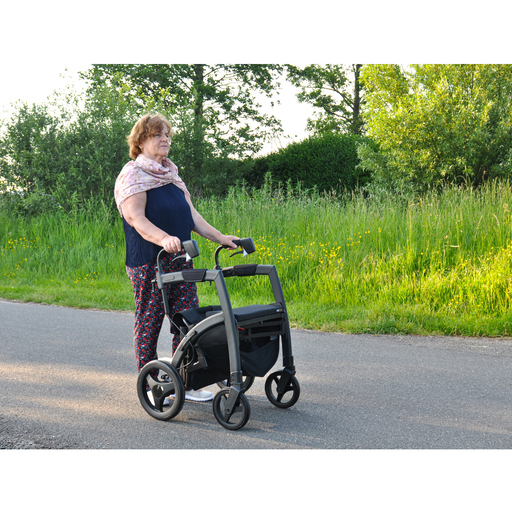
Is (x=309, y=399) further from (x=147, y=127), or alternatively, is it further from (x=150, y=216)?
(x=147, y=127)

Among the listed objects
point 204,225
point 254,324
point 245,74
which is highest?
point 245,74

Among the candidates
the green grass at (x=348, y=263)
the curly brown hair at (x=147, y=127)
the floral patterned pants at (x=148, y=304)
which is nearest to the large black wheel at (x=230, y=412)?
the floral patterned pants at (x=148, y=304)

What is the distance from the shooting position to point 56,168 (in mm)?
14578

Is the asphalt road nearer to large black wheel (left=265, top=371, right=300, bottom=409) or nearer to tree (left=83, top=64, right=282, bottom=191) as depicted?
large black wheel (left=265, top=371, right=300, bottom=409)

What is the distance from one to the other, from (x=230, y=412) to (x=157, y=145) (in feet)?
6.39

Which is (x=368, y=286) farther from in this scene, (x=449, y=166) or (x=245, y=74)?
(x=245, y=74)

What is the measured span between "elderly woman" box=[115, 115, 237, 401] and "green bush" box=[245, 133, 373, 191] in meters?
13.2

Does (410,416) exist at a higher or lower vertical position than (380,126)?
lower

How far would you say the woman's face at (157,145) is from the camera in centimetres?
392

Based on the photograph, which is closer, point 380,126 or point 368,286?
point 368,286

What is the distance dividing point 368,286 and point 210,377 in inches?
173

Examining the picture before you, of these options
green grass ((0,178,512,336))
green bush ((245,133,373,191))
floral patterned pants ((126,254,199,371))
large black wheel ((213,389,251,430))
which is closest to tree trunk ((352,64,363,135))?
green bush ((245,133,373,191))

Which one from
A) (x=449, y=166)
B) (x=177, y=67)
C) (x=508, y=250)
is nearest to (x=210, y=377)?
(x=508, y=250)

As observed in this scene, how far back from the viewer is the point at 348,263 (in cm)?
838
